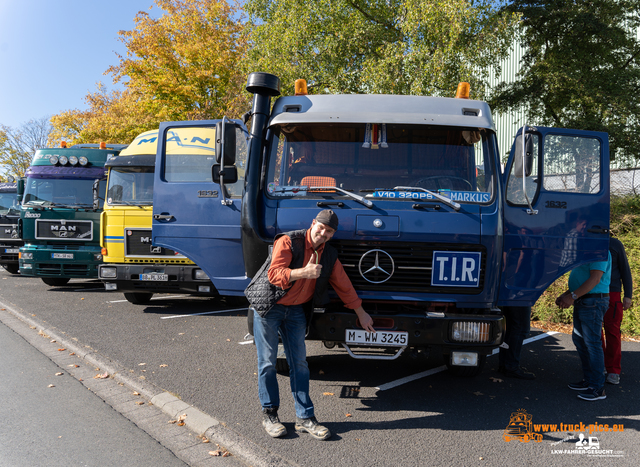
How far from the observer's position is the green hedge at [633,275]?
7.91m

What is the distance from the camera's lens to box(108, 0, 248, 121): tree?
63.7 ft

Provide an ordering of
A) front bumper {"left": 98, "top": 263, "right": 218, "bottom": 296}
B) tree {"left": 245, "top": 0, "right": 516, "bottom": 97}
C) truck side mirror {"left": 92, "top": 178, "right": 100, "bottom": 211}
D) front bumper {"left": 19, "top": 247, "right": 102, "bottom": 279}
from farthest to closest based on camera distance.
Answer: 1. tree {"left": 245, "top": 0, "right": 516, "bottom": 97}
2. front bumper {"left": 19, "top": 247, "right": 102, "bottom": 279}
3. truck side mirror {"left": 92, "top": 178, "right": 100, "bottom": 211}
4. front bumper {"left": 98, "top": 263, "right": 218, "bottom": 296}

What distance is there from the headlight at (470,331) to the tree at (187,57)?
16.3 meters

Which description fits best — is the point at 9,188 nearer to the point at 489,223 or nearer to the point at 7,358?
the point at 7,358

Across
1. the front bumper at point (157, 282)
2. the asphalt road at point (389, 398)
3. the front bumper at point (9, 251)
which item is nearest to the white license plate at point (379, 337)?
the asphalt road at point (389, 398)

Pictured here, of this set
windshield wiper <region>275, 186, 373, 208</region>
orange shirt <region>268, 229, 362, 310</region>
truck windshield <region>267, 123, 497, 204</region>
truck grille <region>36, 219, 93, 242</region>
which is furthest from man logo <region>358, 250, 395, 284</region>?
truck grille <region>36, 219, 93, 242</region>

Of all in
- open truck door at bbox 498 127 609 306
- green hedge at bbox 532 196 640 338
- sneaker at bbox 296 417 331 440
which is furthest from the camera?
green hedge at bbox 532 196 640 338

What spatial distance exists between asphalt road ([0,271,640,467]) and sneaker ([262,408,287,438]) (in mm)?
54

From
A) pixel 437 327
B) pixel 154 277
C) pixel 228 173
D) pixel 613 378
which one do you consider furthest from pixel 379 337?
pixel 154 277

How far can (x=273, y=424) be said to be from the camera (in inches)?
153

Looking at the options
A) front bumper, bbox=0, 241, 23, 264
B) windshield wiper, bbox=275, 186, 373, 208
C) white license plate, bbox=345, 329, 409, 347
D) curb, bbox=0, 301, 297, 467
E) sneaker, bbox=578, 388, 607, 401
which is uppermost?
windshield wiper, bbox=275, 186, 373, 208

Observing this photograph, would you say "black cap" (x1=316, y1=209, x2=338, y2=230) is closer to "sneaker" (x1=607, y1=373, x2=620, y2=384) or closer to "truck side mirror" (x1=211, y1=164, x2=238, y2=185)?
"truck side mirror" (x1=211, y1=164, x2=238, y2=185)

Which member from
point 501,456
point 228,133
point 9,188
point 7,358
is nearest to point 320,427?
point 501,456

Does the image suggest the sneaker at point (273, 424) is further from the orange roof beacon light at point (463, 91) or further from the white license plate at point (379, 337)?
the orange roof beacon light at point (463, 91)
